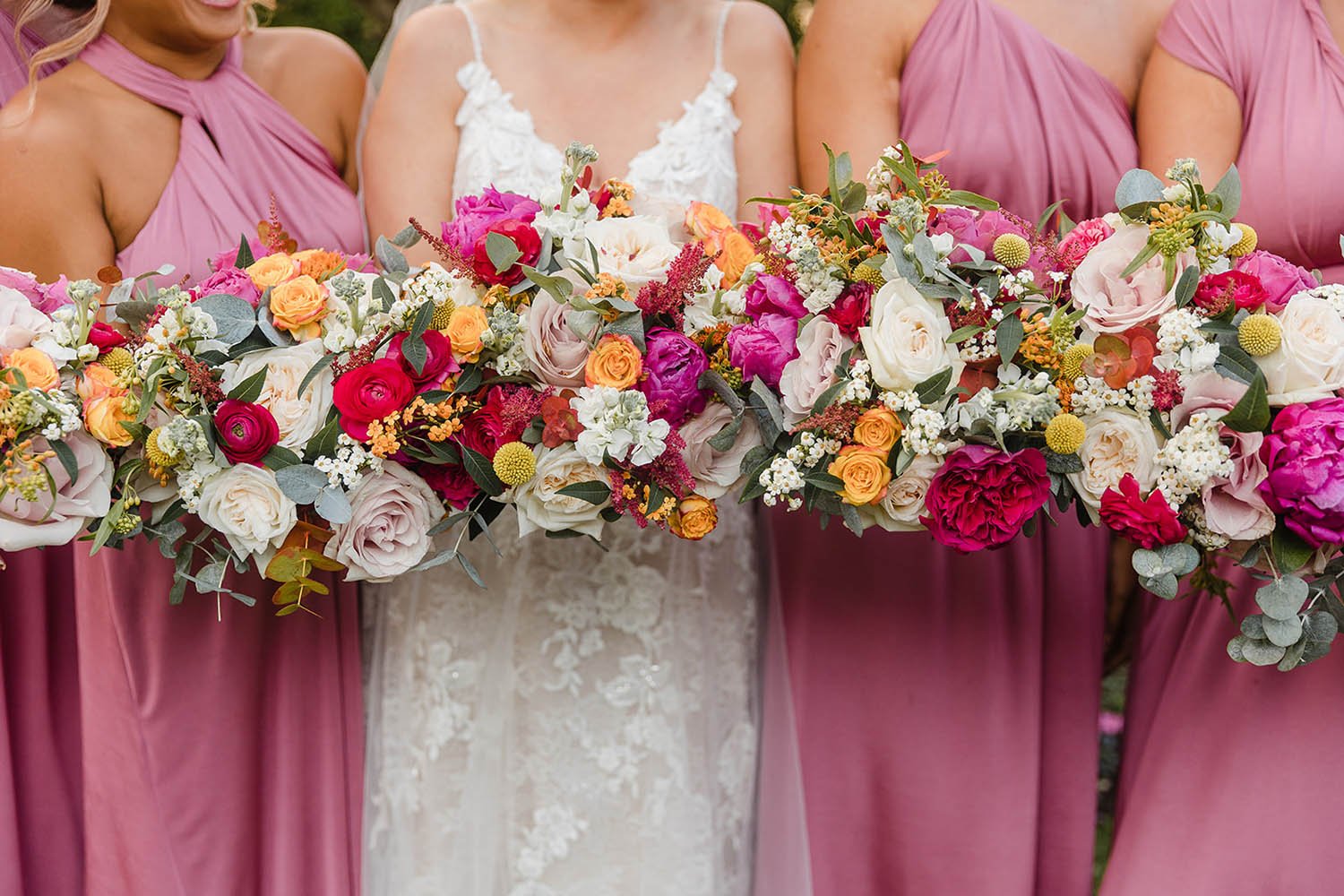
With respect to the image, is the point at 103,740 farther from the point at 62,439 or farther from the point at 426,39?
→ the point at 426,39

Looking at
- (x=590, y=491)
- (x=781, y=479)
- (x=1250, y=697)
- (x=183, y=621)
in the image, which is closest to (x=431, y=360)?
(x=590, y=491)

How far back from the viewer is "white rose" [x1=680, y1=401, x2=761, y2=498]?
2.09m

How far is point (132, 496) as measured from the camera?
207 cm

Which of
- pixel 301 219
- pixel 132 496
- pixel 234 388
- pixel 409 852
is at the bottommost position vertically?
pixel 409 852

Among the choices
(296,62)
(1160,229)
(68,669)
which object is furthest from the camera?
(296,62)

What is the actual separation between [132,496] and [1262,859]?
2.02 metres

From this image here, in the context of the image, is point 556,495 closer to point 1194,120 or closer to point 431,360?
point 431,360

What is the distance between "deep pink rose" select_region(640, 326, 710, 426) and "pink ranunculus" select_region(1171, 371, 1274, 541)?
2.45 feet

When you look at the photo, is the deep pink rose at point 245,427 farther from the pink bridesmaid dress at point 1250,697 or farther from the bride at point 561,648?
the pink bridesmaid dress at point 1250,697

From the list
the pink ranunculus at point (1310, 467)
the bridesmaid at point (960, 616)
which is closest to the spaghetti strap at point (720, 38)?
the bridesmaid at point (960, 616)

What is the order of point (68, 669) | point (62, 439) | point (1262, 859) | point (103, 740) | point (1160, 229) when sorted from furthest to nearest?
1. point (68, 669)
2. point (103, 740)
3. point (1262, 859)
4. point (62, 439)
5. point (1160, 229)

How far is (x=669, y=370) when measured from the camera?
6.64 feet

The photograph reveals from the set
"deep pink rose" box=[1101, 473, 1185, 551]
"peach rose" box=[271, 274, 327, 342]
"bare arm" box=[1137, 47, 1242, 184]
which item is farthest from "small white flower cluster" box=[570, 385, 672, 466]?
"bare arm" box=[1137, 47, 1242, 184]

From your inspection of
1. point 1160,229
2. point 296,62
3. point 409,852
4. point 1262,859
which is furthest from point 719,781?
point 296,62
